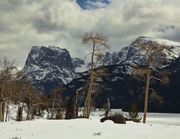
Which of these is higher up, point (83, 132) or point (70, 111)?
point (70, 111)

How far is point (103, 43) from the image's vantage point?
191 feet

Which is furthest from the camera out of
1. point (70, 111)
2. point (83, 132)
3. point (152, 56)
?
point (70, 111)

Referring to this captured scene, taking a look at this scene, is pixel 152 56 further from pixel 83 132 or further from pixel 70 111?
pixel 70 111

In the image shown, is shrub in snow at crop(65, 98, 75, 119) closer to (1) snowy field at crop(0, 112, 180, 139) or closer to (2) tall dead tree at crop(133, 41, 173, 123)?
(2) tall dead tree at crop(133, 41, 173, 123)

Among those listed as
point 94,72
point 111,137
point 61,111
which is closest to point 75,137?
point 111,137

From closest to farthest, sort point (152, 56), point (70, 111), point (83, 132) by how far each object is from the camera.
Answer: point (83, 132) < point (152, 56) < point (70, 111)

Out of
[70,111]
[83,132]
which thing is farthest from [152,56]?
[70,111]

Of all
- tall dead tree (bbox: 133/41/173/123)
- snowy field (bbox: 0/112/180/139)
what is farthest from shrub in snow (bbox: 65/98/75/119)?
snowy field (bbox: 0/112/180/139)

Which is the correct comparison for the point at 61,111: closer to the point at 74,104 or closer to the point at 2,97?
the point at 74,104

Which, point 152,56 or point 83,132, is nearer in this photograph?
point 83,132

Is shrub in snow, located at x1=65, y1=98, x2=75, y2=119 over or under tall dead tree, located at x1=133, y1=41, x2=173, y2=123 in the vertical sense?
under

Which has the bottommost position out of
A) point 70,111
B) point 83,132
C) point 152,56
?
point 83,132

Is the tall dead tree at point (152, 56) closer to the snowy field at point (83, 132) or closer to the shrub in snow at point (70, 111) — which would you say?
the snowy field at point (83, 132)

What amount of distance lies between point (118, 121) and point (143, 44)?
21409 mm
